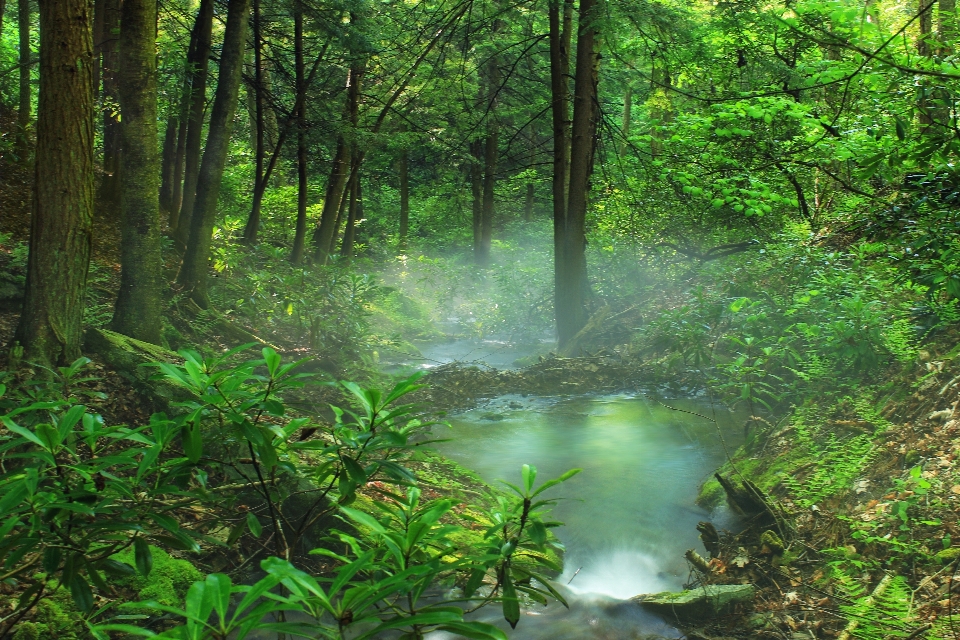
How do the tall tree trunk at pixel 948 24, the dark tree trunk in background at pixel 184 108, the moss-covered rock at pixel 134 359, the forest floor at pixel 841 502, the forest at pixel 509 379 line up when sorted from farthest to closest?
1. the dark tree trunk in background at pixel 184 108
2. the tall tree trunk at pixel 948 24
3. the moss-covered rock at pixel 134 359
4. the forest floor at pixel 841 502
5. the forest at pixel 509 379

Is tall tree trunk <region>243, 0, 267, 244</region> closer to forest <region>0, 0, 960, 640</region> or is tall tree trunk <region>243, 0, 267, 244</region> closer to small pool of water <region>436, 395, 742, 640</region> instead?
forest <region>0, 0, 960, 640</region>

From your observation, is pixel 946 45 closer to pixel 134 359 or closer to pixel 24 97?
pixel 134 359

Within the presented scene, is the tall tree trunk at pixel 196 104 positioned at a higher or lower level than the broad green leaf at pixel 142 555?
higher

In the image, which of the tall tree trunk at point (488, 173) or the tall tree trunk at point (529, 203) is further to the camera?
the tall tree trunk at point (529, 203)

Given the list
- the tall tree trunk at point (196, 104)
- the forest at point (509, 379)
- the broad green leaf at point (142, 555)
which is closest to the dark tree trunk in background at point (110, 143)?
the forest at point (509, 379)

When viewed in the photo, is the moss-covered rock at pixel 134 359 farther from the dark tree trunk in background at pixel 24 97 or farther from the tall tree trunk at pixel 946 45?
the dark tree trunk in background at pixel 24 97

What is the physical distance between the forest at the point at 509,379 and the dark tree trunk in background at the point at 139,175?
33 millimetres

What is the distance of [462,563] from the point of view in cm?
215

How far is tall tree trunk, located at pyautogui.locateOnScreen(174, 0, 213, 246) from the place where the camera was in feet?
36.2

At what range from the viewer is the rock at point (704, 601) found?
15.2 ft

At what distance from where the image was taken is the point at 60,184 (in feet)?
17.5

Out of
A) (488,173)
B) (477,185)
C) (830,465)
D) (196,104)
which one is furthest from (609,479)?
(477,185)

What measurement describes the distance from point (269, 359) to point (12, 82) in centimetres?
1868

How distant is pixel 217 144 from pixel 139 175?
2793mm
